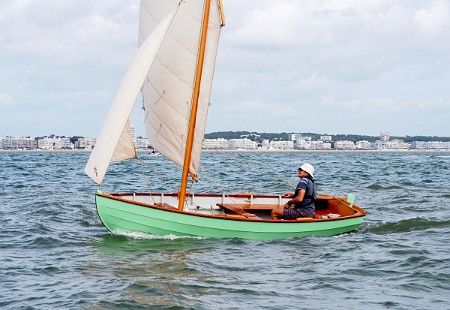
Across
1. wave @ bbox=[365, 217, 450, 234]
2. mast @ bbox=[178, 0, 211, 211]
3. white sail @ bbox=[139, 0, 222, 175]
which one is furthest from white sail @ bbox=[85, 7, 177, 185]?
wave @ bbox=[365, 217, 450, 234]

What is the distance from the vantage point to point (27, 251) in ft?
52.6

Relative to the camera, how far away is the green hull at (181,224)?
16656 millimetres

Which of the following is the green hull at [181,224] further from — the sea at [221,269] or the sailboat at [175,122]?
the sea at [221,269]

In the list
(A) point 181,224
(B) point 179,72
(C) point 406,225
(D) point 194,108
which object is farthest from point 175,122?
(C) point 406,225

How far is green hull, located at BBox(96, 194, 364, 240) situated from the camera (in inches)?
656

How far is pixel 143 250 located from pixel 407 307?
6793 mm

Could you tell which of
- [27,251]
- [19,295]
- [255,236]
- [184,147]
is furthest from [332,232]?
[19,295]

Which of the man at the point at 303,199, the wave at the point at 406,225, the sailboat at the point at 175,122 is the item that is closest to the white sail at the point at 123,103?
the sailboat at the point at 175,122

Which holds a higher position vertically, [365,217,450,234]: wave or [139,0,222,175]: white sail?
[139,0,222,175]: white sail

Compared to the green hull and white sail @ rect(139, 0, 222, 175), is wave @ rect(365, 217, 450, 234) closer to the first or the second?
the green hull

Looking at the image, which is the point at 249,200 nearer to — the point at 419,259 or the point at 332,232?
the point at 332,232

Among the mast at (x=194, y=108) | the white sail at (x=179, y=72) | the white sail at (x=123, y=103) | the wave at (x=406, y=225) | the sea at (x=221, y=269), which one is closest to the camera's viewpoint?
the sea at (x=221, y=269)

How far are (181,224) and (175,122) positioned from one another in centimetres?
301

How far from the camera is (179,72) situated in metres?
17.9
